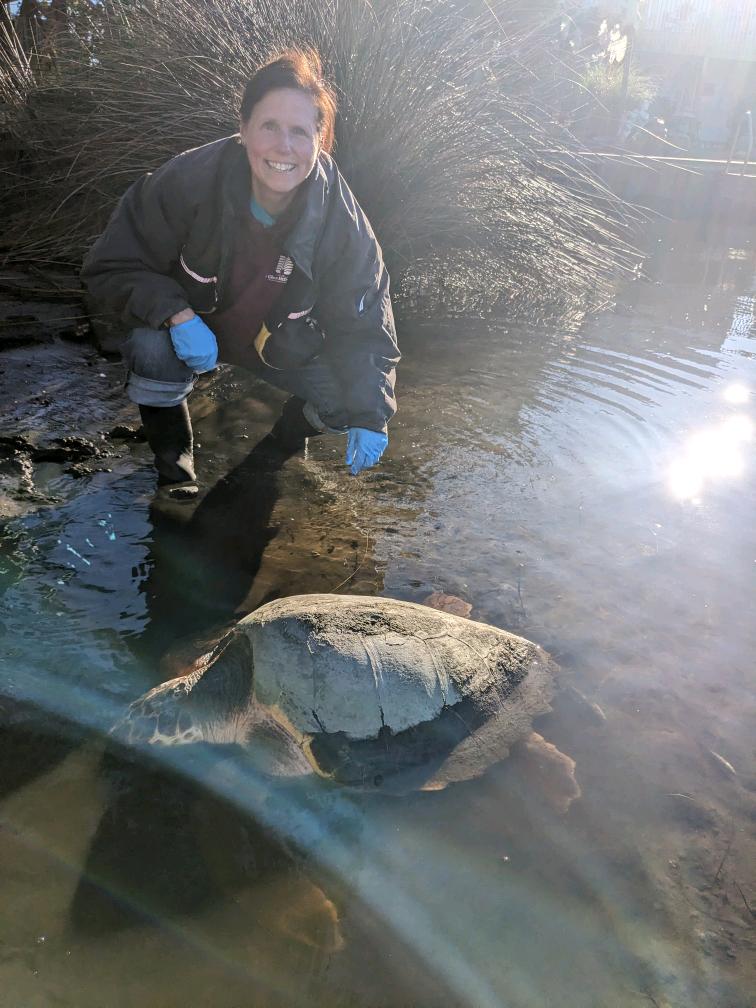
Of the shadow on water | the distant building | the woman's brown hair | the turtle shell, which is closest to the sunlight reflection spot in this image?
the shadow on water

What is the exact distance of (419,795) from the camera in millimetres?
1833

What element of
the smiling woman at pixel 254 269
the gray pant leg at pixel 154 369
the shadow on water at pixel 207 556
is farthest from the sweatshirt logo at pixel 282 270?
the shadow on water at pixel 207 556

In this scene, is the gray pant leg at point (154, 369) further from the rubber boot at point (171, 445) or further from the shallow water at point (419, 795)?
the shallow water at point (419, 795)

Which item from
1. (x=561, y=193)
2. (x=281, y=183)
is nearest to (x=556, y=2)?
(x=561, y=193)

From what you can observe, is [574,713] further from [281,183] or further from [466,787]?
[281,183]

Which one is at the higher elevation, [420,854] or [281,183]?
[281,183]

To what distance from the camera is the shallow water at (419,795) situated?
145cm

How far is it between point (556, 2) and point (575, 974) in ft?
20.7

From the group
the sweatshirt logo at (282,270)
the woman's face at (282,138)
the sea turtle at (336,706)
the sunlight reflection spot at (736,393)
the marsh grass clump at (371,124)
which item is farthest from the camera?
the marsh grass clump at (371,124)

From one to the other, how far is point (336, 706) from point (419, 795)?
0.94 feet

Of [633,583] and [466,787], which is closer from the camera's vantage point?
[466,787]

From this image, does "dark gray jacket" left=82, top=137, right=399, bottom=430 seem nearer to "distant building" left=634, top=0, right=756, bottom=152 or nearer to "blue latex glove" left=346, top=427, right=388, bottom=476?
"blue latex glove" left=346, top=427, right=388, bottom=476

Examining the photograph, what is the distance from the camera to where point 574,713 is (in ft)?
6.89

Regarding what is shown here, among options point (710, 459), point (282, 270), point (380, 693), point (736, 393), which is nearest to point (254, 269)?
point (282, 270)
